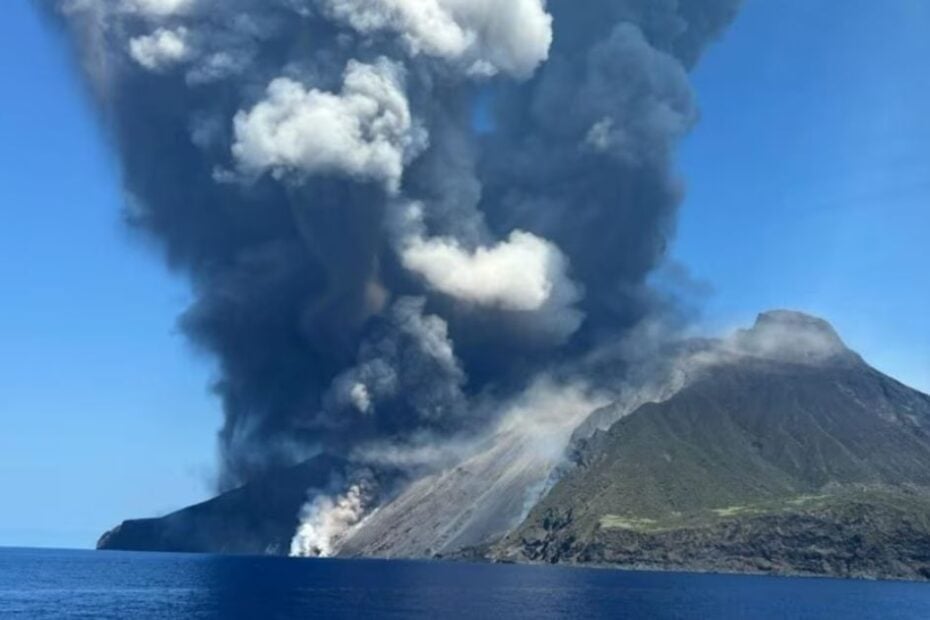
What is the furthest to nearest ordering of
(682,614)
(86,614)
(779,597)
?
(779,597)
(682,614)
(86,614)

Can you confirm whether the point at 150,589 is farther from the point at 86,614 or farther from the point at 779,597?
the point at 779,597

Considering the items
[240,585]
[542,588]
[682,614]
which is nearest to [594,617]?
[682,614]

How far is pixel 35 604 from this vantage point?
157 meters

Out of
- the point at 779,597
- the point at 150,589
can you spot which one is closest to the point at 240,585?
the point at 150,589

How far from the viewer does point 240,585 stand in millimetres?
195250

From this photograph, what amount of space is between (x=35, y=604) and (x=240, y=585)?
4442cm

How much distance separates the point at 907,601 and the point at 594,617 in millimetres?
85837

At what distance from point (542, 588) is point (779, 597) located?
41.1 m

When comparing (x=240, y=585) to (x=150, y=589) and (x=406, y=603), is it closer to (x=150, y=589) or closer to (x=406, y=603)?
(x=150, y=589)

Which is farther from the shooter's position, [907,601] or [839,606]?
[907,601]

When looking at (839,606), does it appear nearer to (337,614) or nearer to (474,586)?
(474,586)

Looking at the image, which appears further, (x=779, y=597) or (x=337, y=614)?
(x=779, y=597)

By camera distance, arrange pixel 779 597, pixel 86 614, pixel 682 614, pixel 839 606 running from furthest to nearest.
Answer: pixel 779 597
pixel 839 606
pixel 682 614
pixel 86 614

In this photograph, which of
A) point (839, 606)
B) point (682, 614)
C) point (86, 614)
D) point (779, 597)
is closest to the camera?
point (86, 614)
